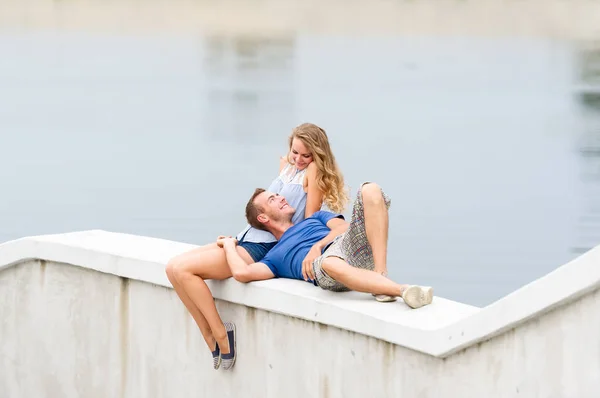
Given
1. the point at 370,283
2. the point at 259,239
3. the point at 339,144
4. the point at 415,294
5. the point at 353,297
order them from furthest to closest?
the point at 339,144 → the point at 259,239 → the point at 353,297 → the point at 370,283 → the point at 415,294

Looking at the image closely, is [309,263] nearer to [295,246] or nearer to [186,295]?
[295,246]

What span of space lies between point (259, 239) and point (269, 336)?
0.58 m

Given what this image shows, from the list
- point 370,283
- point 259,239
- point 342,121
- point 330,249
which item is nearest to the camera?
point 370,283

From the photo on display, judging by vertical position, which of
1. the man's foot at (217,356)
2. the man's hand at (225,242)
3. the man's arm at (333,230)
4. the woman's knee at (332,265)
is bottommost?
the man's foot at (217,356)

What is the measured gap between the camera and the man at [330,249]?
6.00m

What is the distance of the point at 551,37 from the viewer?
173 ft

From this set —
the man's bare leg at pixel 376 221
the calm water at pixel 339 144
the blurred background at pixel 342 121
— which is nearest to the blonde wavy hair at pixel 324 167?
the man's bare leg at pixel 376 221

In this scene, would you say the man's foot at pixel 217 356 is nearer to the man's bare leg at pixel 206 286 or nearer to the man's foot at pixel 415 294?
the man's bare leg at pixel 206 286

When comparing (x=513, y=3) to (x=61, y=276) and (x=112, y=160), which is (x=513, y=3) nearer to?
(x=112, y=160)

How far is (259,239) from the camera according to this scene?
670 centimetres

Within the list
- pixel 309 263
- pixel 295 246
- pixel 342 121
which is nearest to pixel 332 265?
pixel 309 263

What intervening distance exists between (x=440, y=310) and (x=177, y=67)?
3727cm

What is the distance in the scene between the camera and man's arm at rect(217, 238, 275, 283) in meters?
6.36

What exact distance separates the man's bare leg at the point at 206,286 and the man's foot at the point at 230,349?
24 millimetres
